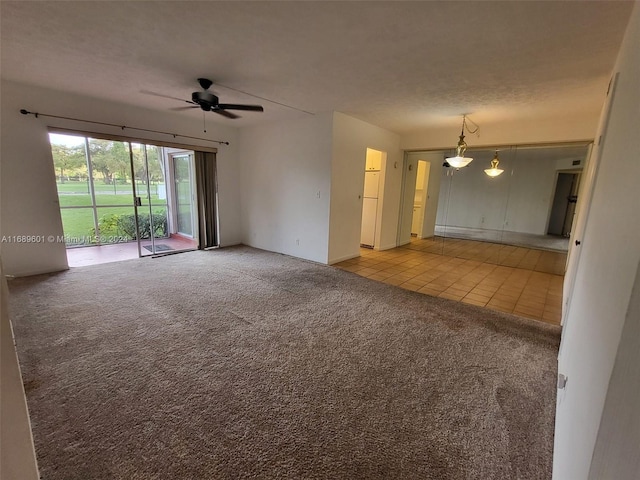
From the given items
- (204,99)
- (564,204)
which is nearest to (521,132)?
(564,204)

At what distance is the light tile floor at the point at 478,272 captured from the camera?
364cm

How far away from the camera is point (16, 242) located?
3848 millimetres

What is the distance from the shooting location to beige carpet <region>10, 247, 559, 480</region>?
146 cm

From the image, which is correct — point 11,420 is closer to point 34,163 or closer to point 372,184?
point 34,163

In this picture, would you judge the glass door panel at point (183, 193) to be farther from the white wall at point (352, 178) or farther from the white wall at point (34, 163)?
the white wall at point (352, 178)

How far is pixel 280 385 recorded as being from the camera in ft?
6.50

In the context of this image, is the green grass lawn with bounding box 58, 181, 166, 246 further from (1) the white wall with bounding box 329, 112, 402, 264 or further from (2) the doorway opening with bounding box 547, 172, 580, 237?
(2) the doorway opening with bounding box 547, 172, 580, 237

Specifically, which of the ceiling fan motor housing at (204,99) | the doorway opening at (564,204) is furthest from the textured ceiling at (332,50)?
the doorway opening at (564,204)

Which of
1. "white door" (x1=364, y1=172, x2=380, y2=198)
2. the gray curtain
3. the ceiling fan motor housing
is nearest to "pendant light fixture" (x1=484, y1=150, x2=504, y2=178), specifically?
"white door" (x1=364, y1=172, x2=380, y2=198)

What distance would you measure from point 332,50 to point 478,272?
422 centimetres

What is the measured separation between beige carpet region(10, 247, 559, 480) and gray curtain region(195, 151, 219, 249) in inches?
98.7

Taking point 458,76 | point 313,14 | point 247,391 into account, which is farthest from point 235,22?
point 247,391

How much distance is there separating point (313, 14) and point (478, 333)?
3093mm

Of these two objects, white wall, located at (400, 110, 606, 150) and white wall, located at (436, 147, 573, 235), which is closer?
white wall, located at (400, 110, 606, 150)
